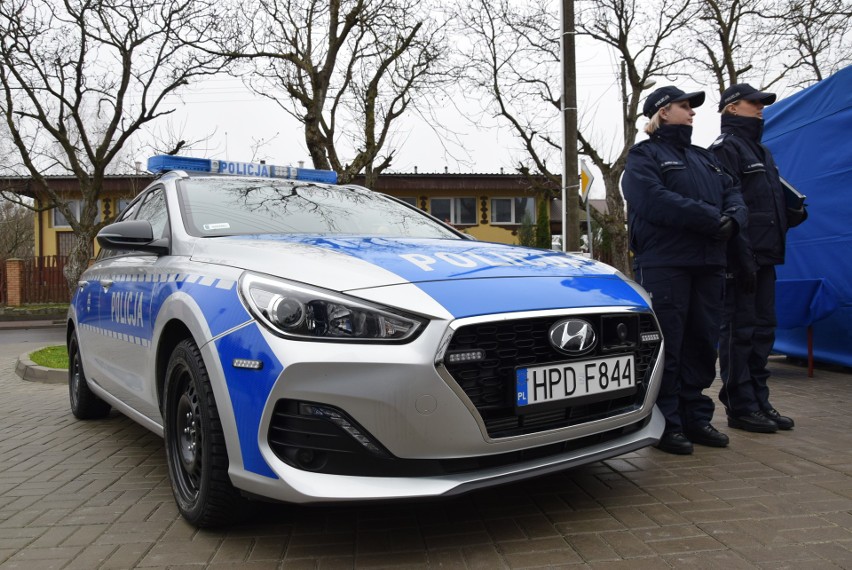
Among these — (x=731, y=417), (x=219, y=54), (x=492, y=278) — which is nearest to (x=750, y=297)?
(x=731, y=417)

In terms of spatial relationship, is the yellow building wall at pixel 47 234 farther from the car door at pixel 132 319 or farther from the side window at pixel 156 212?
the car door at pixel 132 319

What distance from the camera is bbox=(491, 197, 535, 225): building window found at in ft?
95.7

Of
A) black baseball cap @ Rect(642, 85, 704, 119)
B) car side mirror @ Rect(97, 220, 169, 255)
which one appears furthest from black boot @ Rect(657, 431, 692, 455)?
car side mirror @ Rect(97, 220, 169, 255)

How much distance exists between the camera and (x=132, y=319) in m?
3.22

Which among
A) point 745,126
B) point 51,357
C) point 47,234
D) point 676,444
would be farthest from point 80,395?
point 47,234

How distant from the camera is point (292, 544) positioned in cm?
236

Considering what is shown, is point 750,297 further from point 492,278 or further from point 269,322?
point 269,322

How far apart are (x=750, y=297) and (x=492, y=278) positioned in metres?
2.31

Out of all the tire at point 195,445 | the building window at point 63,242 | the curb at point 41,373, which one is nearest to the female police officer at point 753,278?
the tire at point 195,445

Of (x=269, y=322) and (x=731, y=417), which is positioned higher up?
(x=269, y=322)

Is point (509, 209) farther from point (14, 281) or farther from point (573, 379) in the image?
point (573, 379)

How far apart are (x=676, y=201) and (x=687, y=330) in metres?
0.73

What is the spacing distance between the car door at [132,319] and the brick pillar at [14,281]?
2172cm

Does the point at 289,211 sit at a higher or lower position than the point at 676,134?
lower
